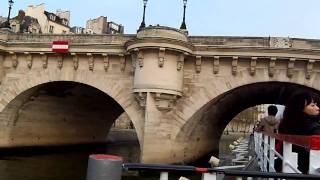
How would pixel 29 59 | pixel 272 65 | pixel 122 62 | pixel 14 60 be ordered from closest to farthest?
pixel 272 65 < pixel 122 62 < pixel 29 59 < pixel 14 60

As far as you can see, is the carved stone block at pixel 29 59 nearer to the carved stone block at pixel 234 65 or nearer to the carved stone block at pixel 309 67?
the carved stone block at pixel 234 65

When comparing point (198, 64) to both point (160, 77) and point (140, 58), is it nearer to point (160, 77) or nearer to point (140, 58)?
point (160, 77)

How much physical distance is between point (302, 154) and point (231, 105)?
21.2 meters

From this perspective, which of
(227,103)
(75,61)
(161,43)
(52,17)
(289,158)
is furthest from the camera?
(52,17)

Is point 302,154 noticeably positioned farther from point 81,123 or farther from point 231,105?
point 81,123

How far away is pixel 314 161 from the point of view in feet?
11.3

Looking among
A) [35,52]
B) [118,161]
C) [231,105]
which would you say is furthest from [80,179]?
[118,161]

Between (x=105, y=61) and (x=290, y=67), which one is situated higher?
(x=105, y=61)

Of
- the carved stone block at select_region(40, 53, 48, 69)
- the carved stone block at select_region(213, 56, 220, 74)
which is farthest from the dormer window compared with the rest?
the carved stone block at select_region(213, 56, 220, 74)

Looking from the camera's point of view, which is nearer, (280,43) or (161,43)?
(161,43)

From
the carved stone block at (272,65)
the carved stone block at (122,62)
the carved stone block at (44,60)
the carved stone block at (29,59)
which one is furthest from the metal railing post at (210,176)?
the carved stone block at (29,59)

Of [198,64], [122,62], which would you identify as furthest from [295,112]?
[122,62]

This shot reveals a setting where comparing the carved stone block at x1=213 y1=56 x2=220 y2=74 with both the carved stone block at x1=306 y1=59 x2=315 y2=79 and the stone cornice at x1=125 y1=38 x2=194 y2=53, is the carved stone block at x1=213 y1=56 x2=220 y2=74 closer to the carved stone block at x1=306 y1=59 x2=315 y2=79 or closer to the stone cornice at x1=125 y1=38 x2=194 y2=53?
the stone cornice at x1=125 y1=38 x2=194 y2=53

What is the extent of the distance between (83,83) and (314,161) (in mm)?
20635
